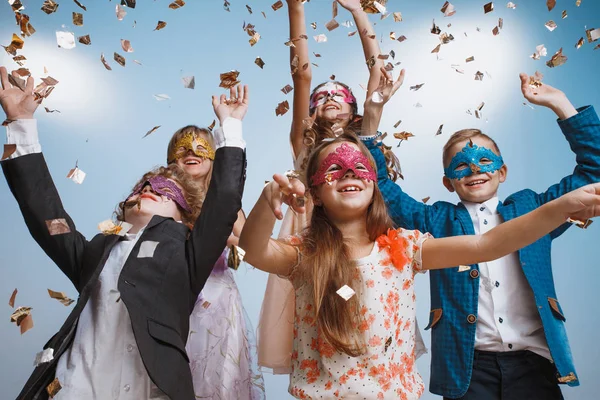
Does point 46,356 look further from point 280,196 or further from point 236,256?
point 280,196

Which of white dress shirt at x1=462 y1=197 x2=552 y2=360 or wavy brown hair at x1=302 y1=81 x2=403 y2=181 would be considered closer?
white dress shirt at x1=462 y1=197 x2=552 y2=360

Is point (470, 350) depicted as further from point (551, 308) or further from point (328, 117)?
point (328, 117)

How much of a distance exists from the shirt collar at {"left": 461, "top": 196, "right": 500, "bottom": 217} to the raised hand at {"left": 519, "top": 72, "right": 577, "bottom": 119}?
0.31 m

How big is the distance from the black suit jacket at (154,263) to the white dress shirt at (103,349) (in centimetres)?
3

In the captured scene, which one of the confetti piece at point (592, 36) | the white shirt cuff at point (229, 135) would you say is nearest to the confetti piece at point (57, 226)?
the white shirt cuff at point (229, 135)

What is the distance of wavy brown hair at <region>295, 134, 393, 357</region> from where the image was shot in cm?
138

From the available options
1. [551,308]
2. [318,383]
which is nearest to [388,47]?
[551,308]

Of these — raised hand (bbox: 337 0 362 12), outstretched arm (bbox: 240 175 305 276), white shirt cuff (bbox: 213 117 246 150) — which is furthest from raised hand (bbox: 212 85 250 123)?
raised hand (bbox: 337 0 362 12)

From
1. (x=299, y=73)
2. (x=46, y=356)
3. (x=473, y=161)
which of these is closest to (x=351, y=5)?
(x=299, y=73)

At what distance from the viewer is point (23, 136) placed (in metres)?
1.39

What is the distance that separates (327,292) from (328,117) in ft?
2.69

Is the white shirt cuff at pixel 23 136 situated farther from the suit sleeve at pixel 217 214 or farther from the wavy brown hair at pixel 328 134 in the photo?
the wavy brown hair at pixel 328 134

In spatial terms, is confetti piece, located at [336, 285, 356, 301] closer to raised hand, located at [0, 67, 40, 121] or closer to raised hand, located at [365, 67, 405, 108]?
raised hand, located at [365, 67, 405, 108]

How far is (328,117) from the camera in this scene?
2.06 meters
